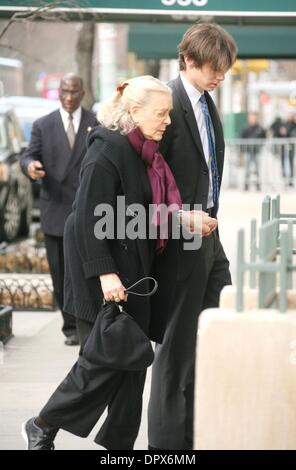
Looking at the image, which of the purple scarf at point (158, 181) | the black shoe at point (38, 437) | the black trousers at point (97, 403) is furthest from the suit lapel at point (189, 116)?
the black shoe at point (38, 437)

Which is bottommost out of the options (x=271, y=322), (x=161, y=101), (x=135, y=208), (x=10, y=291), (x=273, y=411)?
(x=10, y=291)

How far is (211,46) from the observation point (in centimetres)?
529

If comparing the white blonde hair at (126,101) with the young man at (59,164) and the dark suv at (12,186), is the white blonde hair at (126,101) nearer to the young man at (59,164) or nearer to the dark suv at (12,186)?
the young man at (59,164)

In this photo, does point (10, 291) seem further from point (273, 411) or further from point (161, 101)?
point (273, 411)

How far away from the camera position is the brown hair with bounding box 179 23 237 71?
17.3ft

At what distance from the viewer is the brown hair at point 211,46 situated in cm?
529

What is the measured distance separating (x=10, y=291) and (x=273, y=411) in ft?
20.7

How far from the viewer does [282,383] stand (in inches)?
169

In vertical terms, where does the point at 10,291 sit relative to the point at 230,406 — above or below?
below

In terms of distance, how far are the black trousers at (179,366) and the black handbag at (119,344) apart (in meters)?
0.59

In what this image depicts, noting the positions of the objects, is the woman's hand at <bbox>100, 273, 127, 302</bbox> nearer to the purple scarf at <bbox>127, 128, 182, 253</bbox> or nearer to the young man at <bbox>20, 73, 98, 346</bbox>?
the purple scarf at <bbox>127, 128, 182, 253</bbox>

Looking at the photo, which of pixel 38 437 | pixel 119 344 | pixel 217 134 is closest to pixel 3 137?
pixel 217 134

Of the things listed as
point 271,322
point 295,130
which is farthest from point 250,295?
point 295,130
